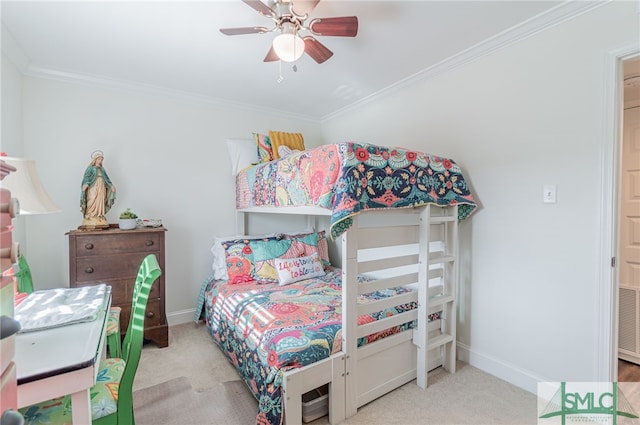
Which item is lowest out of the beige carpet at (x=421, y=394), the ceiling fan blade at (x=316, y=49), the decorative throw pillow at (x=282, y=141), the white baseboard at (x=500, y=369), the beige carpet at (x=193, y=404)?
the beige carpet at (x=193, y=404)

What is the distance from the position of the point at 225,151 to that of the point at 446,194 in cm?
244

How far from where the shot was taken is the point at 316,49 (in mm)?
1857

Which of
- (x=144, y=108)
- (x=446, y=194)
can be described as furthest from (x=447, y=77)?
(x=144, y=108)

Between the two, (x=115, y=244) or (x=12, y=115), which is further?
(x=115, y=244)

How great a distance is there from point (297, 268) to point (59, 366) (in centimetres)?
200

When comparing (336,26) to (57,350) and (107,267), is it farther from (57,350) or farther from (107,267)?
(107,267)

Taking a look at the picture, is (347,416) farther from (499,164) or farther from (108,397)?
(499,164)

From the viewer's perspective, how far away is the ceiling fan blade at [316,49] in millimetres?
1781

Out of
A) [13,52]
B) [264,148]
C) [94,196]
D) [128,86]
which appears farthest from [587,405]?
[13,52]

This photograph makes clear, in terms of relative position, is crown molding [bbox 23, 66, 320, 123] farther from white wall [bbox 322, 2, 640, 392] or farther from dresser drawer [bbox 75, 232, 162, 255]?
white wall [bbox 322, 2, 640, 392]

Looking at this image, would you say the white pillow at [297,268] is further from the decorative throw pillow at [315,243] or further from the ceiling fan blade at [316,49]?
the ceiling fan blade at [316,49]

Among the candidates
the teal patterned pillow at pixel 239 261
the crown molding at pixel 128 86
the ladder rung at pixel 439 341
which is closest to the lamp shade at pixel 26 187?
the teal patterned pillow at pixel 239 261

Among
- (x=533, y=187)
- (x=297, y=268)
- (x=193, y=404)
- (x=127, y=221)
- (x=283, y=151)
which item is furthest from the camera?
(x=283, y=151)

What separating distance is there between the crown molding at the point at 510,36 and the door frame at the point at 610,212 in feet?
1.15
